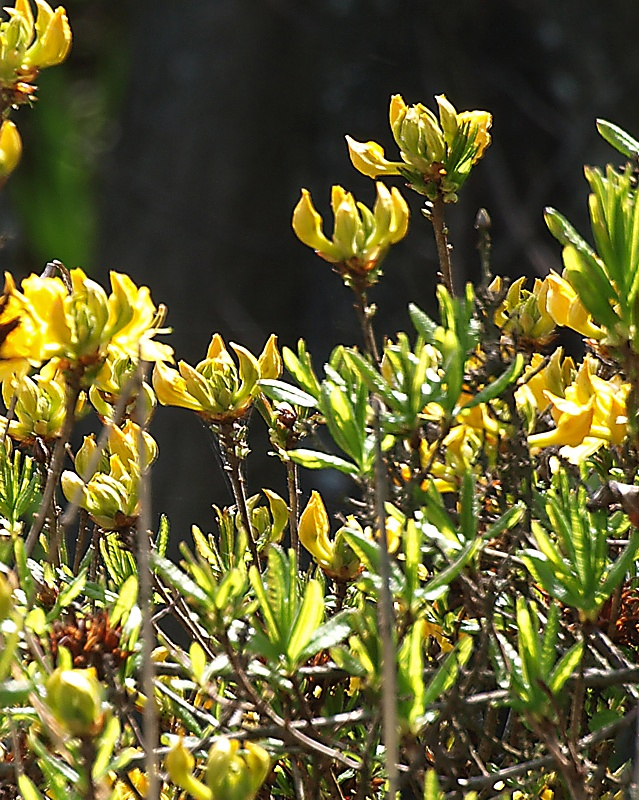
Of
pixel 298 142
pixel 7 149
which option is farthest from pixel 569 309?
pixel 298 142

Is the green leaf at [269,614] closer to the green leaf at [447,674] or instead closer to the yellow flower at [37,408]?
the green leaf at [447,674]

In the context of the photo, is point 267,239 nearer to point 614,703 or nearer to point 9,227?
point 9,227

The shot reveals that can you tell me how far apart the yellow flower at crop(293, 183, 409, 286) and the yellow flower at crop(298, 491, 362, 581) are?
4.2 inches

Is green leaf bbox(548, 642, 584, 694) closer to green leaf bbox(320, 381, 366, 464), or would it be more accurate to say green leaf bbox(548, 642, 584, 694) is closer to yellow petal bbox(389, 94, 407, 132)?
green leaf bbox(320, 381, 366, 464)

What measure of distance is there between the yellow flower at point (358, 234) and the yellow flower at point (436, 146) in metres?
0.06

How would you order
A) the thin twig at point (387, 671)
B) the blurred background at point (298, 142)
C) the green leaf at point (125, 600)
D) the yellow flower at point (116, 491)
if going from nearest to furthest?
the thin twig at point (387, 671) → the green leaf at point (125, 600) → the yellow flower at point (116, 491) → the blurred background at point (298, 142)

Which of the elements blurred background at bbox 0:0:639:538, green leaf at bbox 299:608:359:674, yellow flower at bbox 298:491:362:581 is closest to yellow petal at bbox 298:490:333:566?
yellow flower at bbox 298:491:362:581

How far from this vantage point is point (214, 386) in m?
0.56

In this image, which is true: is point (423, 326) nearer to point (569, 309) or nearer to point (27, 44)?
point (569, 309)

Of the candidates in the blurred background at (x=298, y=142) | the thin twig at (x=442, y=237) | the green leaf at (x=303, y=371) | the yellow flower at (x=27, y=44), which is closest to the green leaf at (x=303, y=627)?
the green leaf at (x=303, y=371)

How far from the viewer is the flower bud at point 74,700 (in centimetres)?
33

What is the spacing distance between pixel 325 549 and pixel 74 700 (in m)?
0.20

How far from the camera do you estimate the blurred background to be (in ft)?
8.18

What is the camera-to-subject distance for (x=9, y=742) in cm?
50
